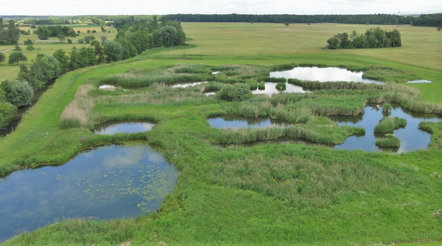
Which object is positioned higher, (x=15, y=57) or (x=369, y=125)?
(x=15, y=57)

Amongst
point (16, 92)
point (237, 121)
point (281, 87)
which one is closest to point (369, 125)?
point (237, 121)

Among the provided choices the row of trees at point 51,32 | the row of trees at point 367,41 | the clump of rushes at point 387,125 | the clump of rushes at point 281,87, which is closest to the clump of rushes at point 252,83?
the clump of rushes at point 281,87

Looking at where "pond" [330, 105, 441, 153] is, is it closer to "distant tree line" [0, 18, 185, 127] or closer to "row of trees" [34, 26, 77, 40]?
"distant tree line" [0, 18, 185, 127]

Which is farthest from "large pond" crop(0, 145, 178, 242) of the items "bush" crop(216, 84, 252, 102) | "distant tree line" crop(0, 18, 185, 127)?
"bush" crop(216, 84, 252, 102)

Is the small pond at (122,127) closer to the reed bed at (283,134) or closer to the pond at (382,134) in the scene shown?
the reed bed at (283,134)

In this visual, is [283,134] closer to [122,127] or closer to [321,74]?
[122,127]

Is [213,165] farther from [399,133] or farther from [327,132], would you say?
[399,133]
